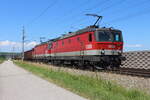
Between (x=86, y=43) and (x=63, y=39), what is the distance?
800 centimetres

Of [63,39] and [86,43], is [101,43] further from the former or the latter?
[63,39]

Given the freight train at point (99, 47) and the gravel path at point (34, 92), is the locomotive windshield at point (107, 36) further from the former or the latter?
the gravel path at point (34, 92)

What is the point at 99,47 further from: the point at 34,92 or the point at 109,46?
the point at 34,92

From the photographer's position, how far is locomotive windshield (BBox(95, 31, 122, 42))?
789 inches

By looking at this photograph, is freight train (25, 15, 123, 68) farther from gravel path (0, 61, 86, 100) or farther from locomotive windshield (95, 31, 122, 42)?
gravel path (0, 61, 86, 100)

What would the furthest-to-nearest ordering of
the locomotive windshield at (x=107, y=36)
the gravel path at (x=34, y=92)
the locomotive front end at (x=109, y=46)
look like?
1. the locomotive windshield at (x=107, y=36)
2. the locomotive front end at (x=109, y=46)
3. the gravel path at (x=34, y=92)

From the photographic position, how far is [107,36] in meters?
20.3

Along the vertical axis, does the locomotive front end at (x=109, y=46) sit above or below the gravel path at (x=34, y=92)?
above

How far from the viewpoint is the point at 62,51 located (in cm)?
2898

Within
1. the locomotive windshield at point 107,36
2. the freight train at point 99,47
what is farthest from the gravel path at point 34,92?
the locomotive windshield at point 107,36

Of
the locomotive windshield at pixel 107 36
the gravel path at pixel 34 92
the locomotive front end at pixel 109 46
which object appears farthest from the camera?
the locomotive windshield at pixel 107 36

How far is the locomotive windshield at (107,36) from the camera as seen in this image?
20.0 m

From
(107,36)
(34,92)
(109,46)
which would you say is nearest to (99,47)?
(109,46)

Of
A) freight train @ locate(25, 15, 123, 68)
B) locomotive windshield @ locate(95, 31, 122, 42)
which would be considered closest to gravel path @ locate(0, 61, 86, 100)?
freight train @ locate(25, 15, 123, 68)
